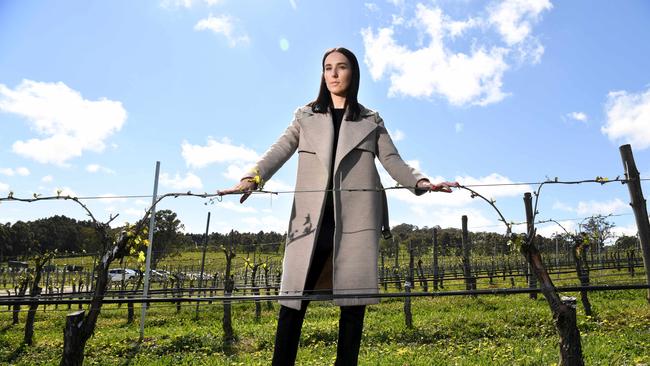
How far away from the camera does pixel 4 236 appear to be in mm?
42031

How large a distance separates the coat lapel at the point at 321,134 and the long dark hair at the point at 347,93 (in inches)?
2.7

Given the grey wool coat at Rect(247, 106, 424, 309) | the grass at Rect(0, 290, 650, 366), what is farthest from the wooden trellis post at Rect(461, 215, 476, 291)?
the grey wool coat at Rect(247, 106, 424, 309)

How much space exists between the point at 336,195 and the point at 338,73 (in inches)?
31.5

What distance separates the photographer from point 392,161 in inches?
101

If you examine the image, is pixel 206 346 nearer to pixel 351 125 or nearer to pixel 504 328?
pixel 504 328

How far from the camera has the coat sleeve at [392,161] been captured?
2.51 metres

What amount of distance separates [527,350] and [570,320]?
3.24 meters

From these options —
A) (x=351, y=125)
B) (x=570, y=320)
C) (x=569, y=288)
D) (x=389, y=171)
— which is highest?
(x=351, y=125)

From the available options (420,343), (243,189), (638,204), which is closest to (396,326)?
(420,343)

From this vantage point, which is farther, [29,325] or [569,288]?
[29,325]

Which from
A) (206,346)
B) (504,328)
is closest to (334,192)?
(206,346)

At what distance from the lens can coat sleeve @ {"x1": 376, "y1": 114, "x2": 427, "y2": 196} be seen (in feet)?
8.22

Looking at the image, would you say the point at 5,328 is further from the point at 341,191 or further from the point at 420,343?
the point at 341,191

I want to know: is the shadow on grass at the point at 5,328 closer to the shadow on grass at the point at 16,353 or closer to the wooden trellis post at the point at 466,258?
the shadow on grass at the point at 16,353
